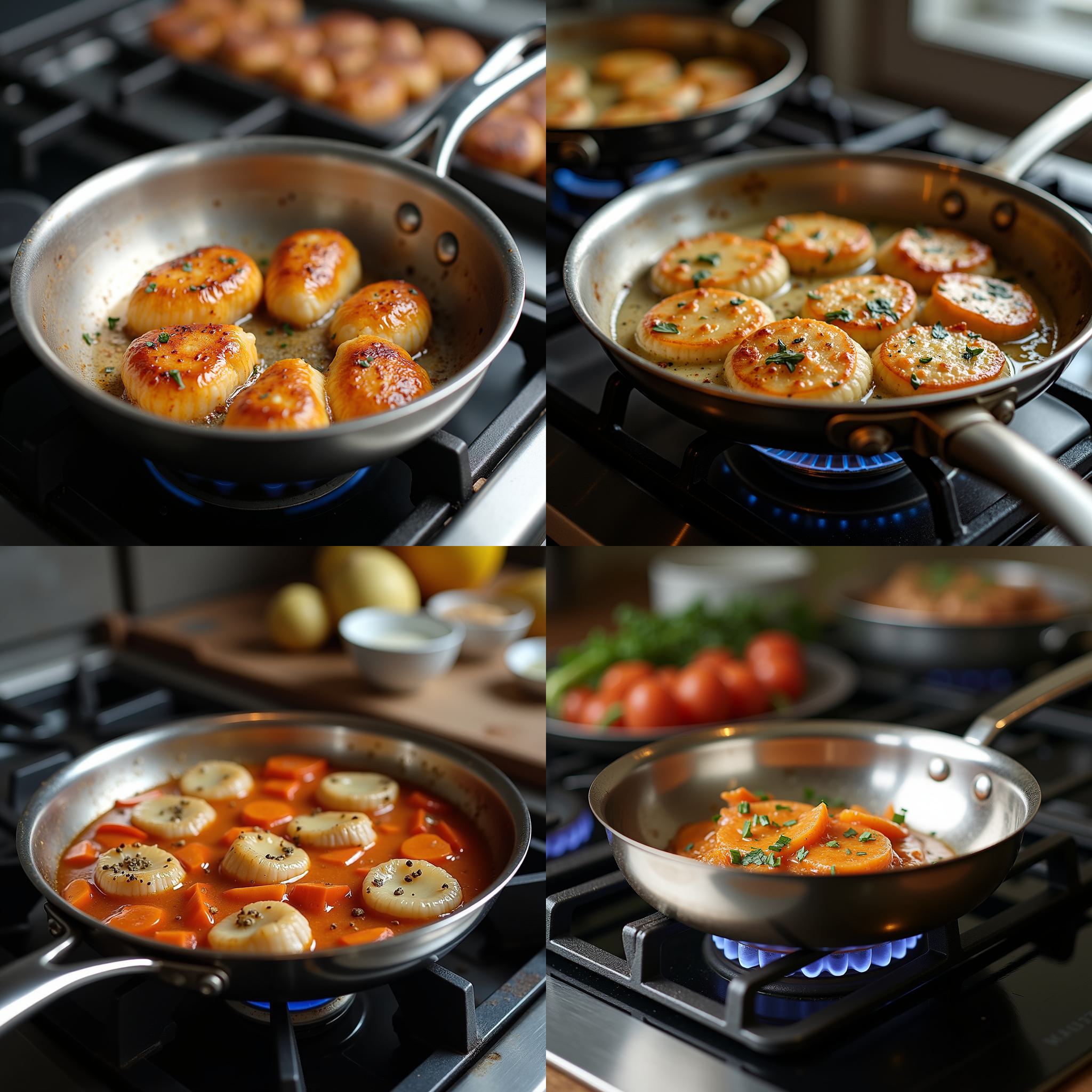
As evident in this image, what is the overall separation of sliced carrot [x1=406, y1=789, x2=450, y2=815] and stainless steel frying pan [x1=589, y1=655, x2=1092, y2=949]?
0.19 meters

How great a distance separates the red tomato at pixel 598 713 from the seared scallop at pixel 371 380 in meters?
0.69

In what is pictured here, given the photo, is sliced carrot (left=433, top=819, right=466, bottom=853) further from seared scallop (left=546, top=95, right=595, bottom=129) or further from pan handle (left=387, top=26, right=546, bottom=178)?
seared scallop (left=546, top=95, right=595, bottom=129)

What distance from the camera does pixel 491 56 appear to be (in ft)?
4.19

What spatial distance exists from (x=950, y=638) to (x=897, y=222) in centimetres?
69

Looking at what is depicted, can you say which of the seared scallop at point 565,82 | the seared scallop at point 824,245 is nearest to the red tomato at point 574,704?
the seared scallop at point 824,245

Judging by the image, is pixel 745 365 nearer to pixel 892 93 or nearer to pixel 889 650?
pixel 889 650

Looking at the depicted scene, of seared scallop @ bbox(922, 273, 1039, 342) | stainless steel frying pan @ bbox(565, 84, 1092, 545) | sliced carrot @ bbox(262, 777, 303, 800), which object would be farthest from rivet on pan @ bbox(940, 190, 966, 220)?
sliced carrot @ bbox(262, 777, 303, 800)

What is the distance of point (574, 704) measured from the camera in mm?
1606

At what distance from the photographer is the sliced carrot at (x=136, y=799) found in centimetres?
113

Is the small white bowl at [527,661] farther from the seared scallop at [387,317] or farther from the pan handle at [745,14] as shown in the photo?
the pan handle at [745,14]

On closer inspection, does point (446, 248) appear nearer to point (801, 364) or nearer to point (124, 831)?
point (801, 364)

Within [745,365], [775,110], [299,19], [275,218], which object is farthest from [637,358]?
[299,19]

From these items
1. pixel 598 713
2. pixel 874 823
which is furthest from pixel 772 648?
pixel 874 823

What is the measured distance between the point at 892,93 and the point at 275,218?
183 cm
